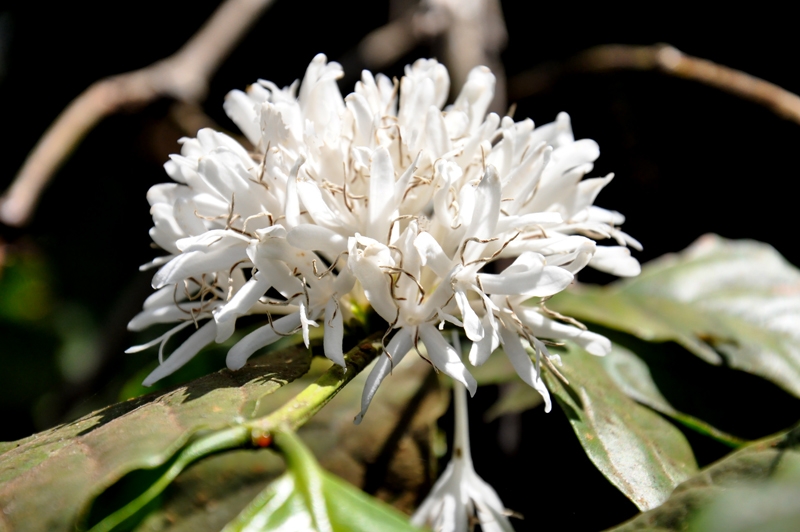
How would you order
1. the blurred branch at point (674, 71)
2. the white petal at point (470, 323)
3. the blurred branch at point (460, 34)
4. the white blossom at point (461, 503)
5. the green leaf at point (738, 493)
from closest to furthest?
the green leaf at point (738, 493), the white petal at point (470, 323), the white blossom at point (461, 503), the blurred branch at point (674, 71), the blurred branch at point (460, 34)

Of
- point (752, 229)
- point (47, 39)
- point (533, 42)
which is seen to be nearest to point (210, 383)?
point (752, 229)

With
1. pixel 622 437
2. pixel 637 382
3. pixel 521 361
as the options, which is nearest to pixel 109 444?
pixel 521 361

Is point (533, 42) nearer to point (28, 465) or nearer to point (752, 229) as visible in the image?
point (752, 229)

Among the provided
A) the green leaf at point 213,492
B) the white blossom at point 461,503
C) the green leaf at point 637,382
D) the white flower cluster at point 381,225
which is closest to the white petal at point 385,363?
the white flower cluster at point 381,225

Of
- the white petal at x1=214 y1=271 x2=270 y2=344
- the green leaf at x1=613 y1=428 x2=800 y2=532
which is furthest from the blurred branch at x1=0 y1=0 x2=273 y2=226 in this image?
the green leaf at x1=613 y1=428 x2=800 y2=532

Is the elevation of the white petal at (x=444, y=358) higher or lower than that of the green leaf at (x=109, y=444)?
lower

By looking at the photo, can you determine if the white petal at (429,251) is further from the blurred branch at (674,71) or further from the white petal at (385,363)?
the blurred branch at (674,71)

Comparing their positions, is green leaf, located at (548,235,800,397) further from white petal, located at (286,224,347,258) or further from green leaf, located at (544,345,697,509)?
white petal, located at (286,224,347,258)
